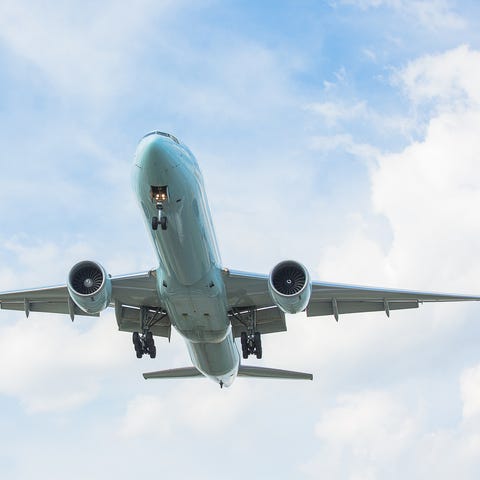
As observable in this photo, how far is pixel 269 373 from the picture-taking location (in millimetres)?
27609

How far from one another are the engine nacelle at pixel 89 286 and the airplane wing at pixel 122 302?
1322 mm

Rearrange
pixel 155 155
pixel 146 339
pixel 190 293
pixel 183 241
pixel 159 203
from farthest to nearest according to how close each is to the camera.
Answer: pixel 146 339, pixel 190 293, pixel 183 241, pixel 159 203, pixel 155 155

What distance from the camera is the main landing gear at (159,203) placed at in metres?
18.2

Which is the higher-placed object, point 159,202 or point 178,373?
point 159,202

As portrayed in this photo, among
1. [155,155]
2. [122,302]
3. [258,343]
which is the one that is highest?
[155,155]

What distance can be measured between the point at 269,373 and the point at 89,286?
928 cm

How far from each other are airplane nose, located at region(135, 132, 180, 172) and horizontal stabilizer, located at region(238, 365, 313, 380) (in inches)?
439

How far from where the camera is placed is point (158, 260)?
20.6m

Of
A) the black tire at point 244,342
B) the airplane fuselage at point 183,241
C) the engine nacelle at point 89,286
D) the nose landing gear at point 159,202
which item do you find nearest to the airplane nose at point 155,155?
the airplane fuselage at point 183,241

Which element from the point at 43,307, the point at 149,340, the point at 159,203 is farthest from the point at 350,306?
the point at 43,307

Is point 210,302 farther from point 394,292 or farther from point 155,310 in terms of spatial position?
point 394,292

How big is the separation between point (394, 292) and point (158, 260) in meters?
7.72

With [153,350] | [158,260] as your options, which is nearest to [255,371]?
[153,350]

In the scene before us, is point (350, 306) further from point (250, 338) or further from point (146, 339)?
point (146, 339)
